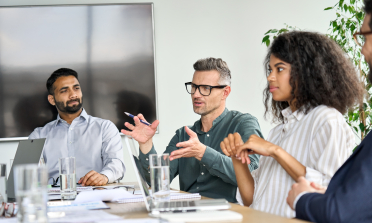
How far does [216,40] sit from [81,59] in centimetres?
114

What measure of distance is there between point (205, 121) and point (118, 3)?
139cm

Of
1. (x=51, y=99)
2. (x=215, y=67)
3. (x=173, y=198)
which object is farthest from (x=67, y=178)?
(x=51, y=99)

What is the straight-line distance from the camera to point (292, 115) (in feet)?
5.11

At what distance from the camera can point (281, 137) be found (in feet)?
5.24

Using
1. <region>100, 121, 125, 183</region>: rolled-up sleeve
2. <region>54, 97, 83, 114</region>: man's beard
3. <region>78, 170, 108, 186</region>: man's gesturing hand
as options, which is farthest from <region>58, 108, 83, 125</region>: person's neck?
<region>78, 170, 108, 186</region>: man's gesturing hand

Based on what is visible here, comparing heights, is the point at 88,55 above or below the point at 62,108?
above

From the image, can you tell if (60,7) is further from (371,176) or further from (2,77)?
(371,176)

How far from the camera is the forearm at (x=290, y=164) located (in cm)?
135

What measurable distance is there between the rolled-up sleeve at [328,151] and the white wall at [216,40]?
1866 millimetres

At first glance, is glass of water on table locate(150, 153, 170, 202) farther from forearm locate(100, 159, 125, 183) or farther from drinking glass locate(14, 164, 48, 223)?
forearm locate(100, 159, 125, 183)

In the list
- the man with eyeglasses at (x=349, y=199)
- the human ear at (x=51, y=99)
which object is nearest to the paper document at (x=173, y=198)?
the man with eyeglasses at (x=349, y=199)

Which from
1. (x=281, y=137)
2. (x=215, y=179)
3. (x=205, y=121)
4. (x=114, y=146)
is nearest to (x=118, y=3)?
(x=114, y=146)

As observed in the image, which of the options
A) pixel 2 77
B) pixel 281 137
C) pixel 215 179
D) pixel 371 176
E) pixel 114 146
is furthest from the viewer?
pixel 2 77

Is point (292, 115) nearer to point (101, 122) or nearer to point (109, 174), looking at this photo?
point (109, 174)
